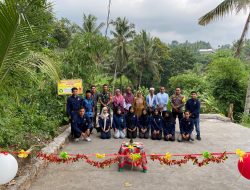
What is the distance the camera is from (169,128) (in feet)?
30.6

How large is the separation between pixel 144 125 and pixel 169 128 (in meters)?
0.80

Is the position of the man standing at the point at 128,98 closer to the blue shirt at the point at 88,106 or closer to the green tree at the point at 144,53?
the blue shirt at the point at 88,106

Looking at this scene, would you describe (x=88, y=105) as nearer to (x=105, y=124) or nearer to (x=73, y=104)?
(x=73, y=104)

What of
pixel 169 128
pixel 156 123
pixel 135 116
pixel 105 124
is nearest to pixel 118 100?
pixel 135 116

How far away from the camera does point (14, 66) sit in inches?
165

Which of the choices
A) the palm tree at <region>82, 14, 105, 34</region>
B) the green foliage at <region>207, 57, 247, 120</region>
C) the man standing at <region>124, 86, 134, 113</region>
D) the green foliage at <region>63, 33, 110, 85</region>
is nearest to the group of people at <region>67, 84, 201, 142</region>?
the man standing at <region>124, 86, 134, 113</region>

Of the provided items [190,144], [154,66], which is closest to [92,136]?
[190,144]

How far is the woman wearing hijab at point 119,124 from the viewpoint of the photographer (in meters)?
9.50

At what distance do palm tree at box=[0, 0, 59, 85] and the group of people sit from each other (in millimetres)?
4221

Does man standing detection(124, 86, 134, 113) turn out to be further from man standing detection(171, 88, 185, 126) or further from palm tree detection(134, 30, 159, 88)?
palm tree detection(134, 30, 159, 88)

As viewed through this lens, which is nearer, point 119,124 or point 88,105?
point 88,105

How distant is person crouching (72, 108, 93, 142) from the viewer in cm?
862

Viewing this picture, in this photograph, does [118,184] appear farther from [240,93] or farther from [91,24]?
[91,24]

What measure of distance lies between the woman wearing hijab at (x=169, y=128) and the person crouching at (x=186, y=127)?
0.87ft
